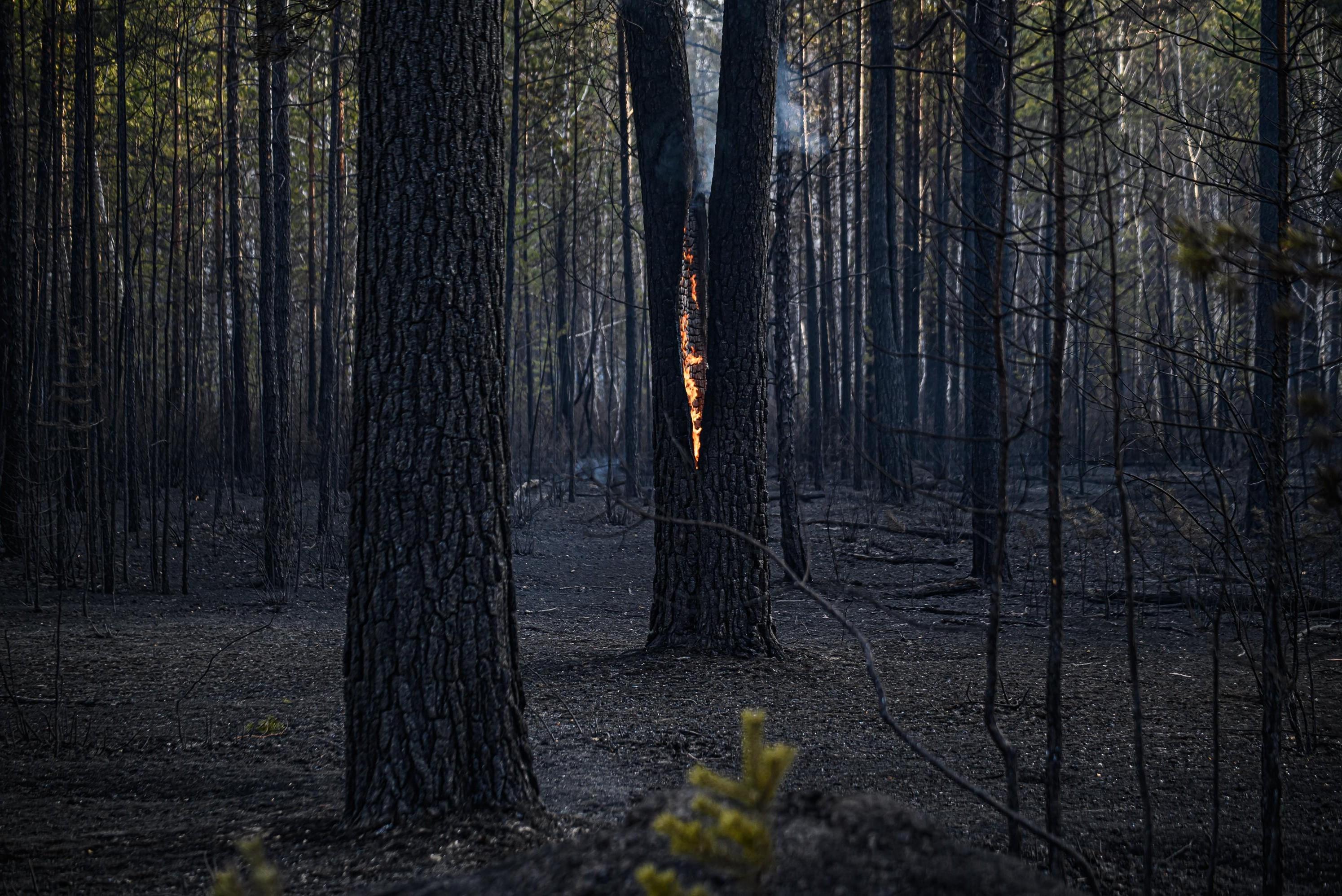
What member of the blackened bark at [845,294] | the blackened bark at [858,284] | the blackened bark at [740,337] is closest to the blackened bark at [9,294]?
the blackened bark at [740,337]

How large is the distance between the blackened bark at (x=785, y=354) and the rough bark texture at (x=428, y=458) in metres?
6.61

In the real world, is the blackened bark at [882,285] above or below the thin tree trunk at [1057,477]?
above

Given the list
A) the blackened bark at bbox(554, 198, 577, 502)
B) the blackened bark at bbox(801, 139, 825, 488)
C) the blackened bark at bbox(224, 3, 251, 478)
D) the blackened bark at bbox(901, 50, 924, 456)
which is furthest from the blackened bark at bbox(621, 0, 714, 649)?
the blackened bark at bbox(901, 50, 924, 456)

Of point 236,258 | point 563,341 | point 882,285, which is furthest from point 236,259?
point 563,341

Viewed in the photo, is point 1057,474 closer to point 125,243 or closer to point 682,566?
point 682,566

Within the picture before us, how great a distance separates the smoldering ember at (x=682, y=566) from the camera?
2.85m

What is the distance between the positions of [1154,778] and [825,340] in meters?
16.2

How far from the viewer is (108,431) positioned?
914cm

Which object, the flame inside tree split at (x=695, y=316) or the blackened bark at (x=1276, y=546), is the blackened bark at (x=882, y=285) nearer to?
the flame inside tree split at (x=695, y=316)

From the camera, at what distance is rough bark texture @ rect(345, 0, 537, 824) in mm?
3510

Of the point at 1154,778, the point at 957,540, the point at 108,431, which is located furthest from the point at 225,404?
the point at 1154,778

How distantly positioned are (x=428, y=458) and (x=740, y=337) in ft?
11.4

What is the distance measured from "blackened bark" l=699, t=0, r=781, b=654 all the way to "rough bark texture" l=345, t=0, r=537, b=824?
9.73 ft

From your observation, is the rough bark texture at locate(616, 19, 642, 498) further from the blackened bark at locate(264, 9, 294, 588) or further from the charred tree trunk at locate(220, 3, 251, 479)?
the charred tree trunk at locate(220, 3, 251, 479)
